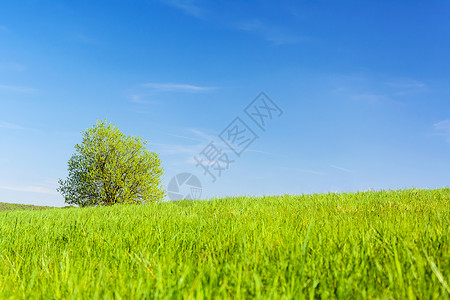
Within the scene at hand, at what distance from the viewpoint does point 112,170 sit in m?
28.8

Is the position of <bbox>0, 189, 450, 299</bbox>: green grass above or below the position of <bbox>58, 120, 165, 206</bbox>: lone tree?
below

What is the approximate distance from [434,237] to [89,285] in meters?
3.00

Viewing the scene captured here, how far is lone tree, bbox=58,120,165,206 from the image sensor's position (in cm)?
2877

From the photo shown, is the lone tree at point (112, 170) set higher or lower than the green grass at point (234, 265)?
higher

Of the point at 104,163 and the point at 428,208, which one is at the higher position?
the point at 104,163

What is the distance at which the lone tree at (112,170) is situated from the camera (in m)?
28.8

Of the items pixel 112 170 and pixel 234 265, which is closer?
pixel 234 265

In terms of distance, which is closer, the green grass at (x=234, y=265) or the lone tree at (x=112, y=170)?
the green grass at (x=234, y=265)

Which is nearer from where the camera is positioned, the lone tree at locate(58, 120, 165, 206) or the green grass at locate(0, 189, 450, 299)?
the green grass at locate(0, 189, 450, 299)

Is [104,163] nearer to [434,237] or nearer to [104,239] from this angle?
[104,239]

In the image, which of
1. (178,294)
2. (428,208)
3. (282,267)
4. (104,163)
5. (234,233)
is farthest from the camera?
(104,163)

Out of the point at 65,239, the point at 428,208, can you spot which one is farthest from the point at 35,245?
the point at 428,208

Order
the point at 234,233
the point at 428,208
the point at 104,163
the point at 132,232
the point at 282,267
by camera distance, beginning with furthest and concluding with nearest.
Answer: the point at 104,163, the point at 428,208, the point at 132,232, the point at 234,233, the point at 282,267

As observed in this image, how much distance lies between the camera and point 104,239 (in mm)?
3848
